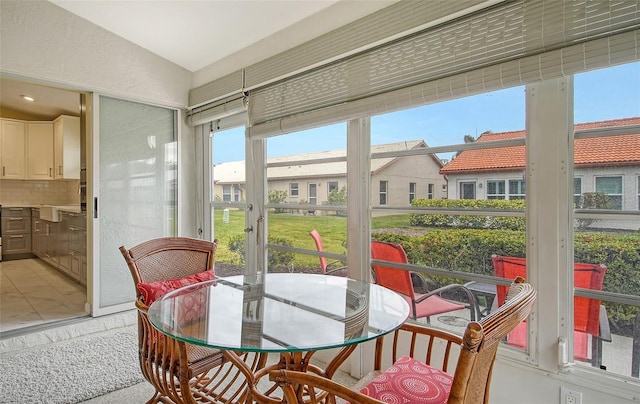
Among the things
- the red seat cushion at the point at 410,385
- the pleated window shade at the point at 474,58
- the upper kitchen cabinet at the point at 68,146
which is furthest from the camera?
the upper kitchen cabinet at the point at 68,146

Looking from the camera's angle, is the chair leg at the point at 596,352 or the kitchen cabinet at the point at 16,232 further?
the kitchen cabinet at the point at 16,232

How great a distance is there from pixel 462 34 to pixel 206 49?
7.77ft

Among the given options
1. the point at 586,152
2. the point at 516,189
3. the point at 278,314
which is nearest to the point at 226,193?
the point at 278,314

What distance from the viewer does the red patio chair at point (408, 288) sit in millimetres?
1954

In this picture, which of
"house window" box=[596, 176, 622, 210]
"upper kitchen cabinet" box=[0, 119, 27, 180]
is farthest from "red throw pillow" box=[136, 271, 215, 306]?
"upper kitchen cabinet" box=[0, 119, 27, 180]

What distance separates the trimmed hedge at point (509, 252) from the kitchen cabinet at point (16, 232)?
6.55m

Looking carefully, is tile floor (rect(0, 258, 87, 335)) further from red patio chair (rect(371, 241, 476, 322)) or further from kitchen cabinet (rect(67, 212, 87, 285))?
red patio chair (rect(371, 241, 476, 322))

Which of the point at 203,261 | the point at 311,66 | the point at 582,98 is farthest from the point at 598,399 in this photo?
the point at 311,66

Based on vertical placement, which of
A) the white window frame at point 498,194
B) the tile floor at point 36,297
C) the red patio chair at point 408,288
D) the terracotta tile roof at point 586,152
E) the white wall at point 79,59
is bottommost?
the tile floor at point 36,297

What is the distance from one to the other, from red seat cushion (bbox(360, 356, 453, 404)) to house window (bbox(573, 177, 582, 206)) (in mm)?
993

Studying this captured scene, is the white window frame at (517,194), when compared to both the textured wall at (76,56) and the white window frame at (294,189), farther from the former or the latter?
the textured wall at (76,56)

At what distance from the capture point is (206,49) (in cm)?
318

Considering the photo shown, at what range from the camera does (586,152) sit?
155 cm

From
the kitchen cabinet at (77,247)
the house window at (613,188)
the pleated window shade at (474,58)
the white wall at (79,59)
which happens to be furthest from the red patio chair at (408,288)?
the kitchen cabinet at (77,247)
